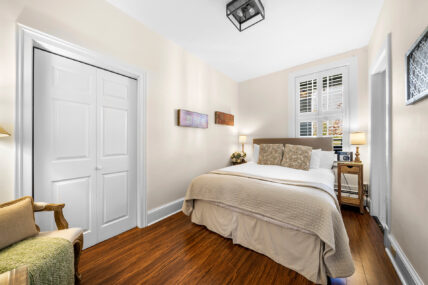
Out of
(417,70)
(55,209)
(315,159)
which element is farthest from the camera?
(315,159)

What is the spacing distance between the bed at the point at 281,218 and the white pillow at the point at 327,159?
1.31 metres

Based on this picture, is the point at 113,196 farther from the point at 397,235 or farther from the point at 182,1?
the point at 397,235

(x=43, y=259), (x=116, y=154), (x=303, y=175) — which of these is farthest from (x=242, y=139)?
(x=43, y=259)

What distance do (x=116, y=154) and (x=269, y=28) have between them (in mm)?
2727

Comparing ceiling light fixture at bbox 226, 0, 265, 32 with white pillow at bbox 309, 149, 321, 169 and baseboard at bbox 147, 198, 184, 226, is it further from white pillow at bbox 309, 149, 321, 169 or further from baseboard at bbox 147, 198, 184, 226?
baseboard at bbox 147, 198, 184, 226

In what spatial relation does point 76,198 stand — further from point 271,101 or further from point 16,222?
point 271,101

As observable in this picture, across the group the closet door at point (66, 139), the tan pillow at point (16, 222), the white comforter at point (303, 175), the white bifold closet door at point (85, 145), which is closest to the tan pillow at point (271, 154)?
the white comforter at point (303, 175)

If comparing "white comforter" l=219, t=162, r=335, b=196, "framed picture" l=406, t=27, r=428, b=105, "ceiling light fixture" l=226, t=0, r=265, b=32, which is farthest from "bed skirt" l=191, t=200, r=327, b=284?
"ceiling light fixture" l=226, t=0, r=265, b=32

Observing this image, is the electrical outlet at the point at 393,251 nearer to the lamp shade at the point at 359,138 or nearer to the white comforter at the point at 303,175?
the white comforter at the point at 303,175

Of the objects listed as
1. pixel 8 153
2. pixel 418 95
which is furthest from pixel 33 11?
pixel 418 95

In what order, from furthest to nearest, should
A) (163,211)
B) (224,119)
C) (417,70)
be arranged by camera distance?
(224,119)
(163,211)
(417,70)

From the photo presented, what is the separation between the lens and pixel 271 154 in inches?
127

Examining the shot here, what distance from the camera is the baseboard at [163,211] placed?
236 centimetres

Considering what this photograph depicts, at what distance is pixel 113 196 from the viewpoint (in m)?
2.08
